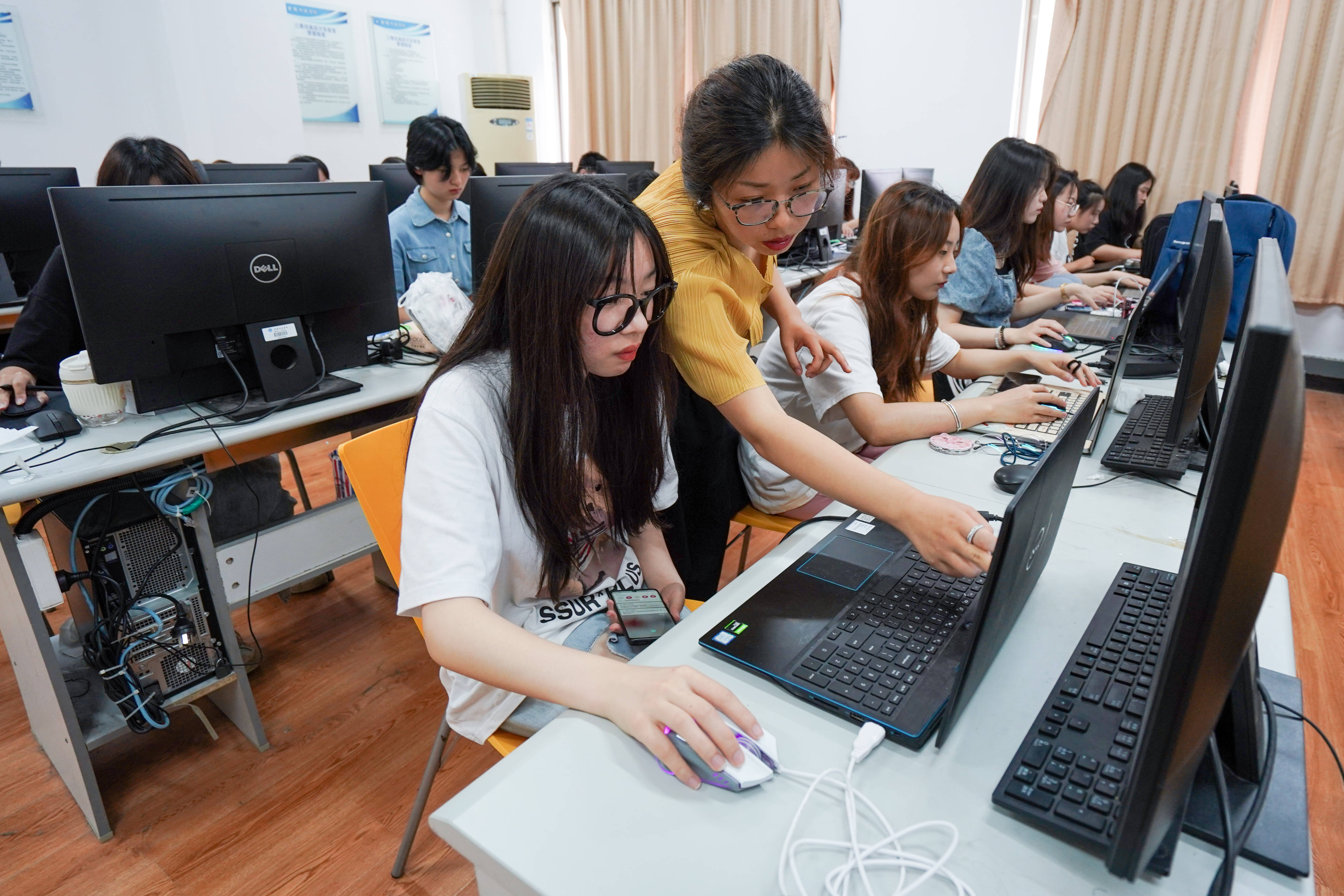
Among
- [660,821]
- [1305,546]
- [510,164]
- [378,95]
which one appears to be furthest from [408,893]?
[378,95]

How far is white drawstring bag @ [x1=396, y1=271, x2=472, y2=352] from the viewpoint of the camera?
1954 mm

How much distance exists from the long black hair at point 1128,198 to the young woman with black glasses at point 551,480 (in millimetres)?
3731

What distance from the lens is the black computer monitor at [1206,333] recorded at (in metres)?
1.07

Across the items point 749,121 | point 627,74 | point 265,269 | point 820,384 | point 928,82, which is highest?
point 627,74

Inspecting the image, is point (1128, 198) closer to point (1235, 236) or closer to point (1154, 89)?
point (1154, 89)

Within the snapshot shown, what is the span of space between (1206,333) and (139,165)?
7.53ft

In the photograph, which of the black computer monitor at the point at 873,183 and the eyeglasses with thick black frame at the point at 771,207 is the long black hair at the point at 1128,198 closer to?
the black computer monitor at the point at 873,183

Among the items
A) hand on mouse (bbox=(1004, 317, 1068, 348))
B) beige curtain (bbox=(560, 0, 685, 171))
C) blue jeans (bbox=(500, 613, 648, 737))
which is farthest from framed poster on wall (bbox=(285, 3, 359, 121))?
blue jeans (bbox=(500, 613, 648, 737))

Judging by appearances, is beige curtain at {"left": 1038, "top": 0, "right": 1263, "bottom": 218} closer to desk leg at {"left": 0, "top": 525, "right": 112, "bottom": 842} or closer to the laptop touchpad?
the laptop touchpad

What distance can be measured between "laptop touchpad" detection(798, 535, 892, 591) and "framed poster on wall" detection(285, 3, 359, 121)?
5247mm

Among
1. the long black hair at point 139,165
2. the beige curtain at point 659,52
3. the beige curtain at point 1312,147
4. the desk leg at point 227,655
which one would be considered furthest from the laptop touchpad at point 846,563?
the beige curtain at point 659,52

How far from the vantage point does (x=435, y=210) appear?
3025mm

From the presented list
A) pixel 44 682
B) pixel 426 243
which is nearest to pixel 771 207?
pixel 44 682

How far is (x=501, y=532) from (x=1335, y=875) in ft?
5.08
